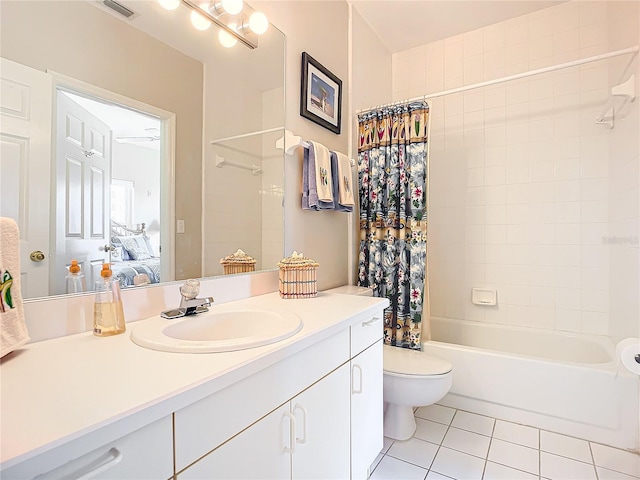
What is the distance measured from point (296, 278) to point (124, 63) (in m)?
0.99

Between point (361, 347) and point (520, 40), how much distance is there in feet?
8.17

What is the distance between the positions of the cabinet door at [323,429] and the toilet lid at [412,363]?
0.61m

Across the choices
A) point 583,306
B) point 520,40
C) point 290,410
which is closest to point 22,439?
point 290,410

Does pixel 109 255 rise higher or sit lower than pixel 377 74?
lower

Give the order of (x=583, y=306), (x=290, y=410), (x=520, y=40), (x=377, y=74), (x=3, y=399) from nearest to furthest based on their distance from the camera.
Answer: (x=3, y=399) → (x=290, y=410) → (x=583, y=306) → (x=520, y=40) → (x=377, y=74)

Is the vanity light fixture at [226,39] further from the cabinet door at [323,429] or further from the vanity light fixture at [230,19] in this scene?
the cabinet door at [323,429]

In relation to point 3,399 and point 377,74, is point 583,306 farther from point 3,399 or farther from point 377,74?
point 3,399

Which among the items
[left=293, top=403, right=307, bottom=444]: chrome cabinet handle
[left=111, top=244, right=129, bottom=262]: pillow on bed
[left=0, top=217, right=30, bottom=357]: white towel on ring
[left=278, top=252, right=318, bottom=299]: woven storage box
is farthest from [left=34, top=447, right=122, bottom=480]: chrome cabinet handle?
[left=278, top=252, right=318, bottom=299]: woven storage box

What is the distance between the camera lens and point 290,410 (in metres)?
0.91

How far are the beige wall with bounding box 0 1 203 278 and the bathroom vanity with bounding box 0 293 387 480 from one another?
0.49 m

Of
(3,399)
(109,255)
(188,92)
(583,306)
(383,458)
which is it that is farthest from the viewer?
(583,306)

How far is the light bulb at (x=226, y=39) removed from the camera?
1413 mm

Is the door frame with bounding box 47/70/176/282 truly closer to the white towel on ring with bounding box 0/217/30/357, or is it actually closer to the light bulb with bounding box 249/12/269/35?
the white towel on ring with bounding box 0/217/30/357

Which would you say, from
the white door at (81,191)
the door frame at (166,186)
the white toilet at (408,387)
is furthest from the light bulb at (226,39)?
the white toilet at (408,387)
